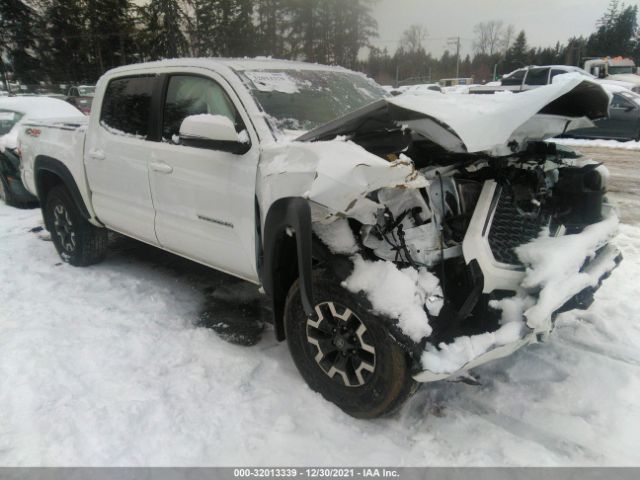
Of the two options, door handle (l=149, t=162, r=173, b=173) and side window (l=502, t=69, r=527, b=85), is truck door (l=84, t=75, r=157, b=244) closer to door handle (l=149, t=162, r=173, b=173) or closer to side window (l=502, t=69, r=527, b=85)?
door handle (l=149, t=162, r=173, b=173)

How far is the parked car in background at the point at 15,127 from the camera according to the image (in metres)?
7.43

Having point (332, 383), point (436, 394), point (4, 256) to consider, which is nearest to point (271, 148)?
point (332, 383)

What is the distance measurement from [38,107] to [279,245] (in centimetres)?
762

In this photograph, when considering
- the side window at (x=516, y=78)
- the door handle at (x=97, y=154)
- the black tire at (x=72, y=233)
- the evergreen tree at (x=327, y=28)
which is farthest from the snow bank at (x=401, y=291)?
the evergreen tree at (x=327, y=28)

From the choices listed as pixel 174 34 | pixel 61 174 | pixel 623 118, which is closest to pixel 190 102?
pixel 61 174

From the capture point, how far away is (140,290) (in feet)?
14.4

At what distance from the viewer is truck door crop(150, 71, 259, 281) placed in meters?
2.98

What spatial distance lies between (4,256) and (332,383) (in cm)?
452

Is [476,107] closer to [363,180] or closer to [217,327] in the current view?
[363,180]

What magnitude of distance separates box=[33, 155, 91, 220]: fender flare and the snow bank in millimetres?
3322

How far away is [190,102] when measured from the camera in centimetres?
348

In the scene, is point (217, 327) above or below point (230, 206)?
below

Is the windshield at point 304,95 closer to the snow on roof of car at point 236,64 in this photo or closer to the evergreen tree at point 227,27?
the snow on roof of car at point 236,64

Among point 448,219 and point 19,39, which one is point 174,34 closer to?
point 19,39
